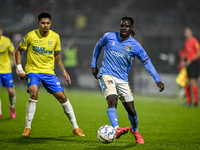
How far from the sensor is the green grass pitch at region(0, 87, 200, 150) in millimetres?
5484

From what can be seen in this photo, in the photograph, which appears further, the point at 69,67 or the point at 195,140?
the point at 69,67

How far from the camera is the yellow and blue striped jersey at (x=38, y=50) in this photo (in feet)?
20.5

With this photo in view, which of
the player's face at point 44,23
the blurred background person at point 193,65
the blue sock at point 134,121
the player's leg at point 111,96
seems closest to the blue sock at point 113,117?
the player's leg at point 111,96

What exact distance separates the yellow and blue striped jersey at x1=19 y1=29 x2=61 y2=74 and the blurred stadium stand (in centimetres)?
1077

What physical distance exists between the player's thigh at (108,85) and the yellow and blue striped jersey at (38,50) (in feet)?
4.17

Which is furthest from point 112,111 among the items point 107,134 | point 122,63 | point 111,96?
point 122,63

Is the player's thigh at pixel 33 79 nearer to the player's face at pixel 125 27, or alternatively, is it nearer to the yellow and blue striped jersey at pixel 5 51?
the player's face at pixel 125 27

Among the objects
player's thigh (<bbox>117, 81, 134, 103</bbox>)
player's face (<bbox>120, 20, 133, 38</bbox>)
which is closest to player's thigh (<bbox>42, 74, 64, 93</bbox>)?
player's thigh (<bbox>117, 81, 134, 103</bbox>)

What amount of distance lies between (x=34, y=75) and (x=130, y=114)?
1870mm

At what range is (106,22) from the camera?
68.9 feet

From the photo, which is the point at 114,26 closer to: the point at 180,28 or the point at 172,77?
the point at 180,28

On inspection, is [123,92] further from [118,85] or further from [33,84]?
[33,84]

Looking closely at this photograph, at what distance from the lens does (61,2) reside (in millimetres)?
20562

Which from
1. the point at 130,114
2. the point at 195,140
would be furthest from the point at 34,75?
the point at 195,140
